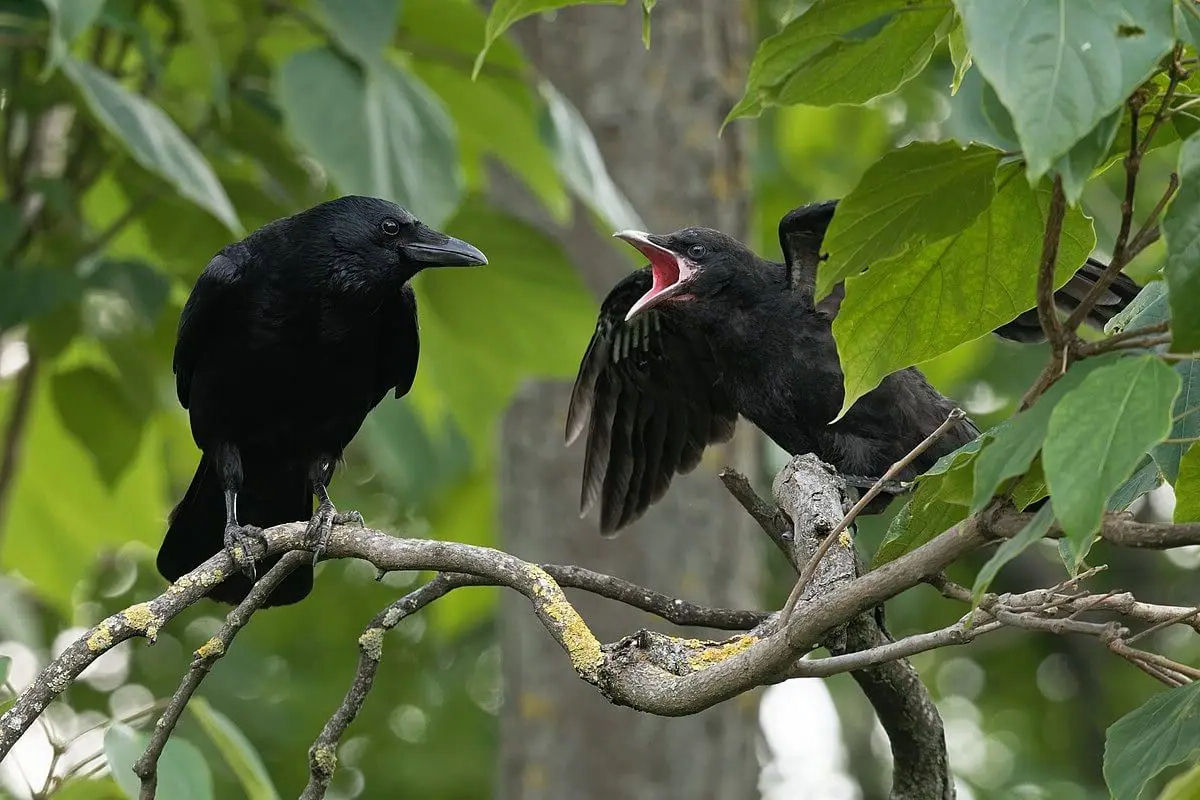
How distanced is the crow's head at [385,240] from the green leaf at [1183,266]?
9.87ft

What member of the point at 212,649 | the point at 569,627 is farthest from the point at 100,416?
the point at 569,627

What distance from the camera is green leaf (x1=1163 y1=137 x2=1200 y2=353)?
4.76 ft

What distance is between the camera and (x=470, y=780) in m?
9.26

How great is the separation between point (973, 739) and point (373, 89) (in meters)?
8.12

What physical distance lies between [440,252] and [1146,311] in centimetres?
261

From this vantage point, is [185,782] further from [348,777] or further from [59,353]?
[348,777]

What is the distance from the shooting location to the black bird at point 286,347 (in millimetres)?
4230

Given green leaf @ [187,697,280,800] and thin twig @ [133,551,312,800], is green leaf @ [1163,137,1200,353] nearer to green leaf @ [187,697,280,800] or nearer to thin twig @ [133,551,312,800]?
thin twig @ [133,551,312,800]

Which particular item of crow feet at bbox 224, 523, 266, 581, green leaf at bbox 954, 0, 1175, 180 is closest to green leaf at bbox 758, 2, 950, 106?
green leaf at bbox 954, 0, 1175, 180

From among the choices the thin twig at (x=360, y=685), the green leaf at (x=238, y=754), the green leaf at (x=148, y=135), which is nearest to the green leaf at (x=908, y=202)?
the thin twig at (x=360, y=685)

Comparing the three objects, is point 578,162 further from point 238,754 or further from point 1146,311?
point 1146,311

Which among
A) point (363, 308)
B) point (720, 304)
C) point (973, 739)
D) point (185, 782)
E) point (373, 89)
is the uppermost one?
point (373, 89)

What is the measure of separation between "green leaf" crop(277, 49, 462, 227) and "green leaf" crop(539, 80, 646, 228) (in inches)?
12.5

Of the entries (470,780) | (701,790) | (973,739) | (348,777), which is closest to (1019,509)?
(701,790)
